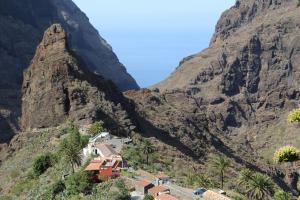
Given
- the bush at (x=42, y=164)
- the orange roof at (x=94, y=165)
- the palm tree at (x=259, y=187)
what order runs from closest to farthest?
the orange roof at (x=94, y=165) → the palm tree at (x=259, y=187) → the bush at (x=42, y=164)

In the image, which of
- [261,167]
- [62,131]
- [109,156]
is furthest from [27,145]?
[261,167]

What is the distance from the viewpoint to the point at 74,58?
5817 inches

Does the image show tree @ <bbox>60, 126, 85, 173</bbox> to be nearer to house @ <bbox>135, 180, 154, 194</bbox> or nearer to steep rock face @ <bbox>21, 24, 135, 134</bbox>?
house @ <bbox>135, 180, 154, 194</bbox>

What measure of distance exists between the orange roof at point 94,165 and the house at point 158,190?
7.41 meters

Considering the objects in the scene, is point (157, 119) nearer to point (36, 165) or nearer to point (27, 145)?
point (27, 145)

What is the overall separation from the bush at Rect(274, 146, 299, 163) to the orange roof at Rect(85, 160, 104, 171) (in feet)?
164

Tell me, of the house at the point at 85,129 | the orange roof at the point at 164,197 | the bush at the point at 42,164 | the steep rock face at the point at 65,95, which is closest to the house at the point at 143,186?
the orange roof at the point at 164,197

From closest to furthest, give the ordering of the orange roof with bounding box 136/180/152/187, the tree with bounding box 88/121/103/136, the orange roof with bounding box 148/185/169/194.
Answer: the orange roof with bounding box 148/185/169/194 < the orange roof with bounding box 136/180/152/187 < the tree with bounding box 88/121/103/136

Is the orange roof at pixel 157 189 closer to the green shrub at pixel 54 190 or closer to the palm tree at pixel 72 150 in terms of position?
the green shrub at pixel 54 190

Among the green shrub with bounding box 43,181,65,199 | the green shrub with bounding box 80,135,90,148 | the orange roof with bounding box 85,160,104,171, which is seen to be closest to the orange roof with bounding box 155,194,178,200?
the orange roof with bounding box 85,160,104,171

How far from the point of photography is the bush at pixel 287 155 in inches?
1264

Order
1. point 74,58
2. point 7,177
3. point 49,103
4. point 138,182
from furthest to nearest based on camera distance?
1. point 74,58
2. point 49,103
3. point 7,177
4. point 138,182

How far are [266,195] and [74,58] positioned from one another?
225 feet

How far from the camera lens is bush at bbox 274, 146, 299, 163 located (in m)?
32.1
